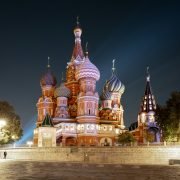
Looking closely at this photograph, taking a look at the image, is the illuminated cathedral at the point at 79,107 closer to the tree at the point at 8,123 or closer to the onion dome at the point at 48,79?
the onion dome at the point at 48,79

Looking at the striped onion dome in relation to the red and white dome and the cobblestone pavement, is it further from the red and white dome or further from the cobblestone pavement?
the cobblestone pavement

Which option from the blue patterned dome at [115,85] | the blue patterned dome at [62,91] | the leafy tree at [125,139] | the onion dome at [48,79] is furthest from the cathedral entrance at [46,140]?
the blue patterned dome at [115,85]

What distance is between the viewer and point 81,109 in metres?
71.4

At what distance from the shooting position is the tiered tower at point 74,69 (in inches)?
3045

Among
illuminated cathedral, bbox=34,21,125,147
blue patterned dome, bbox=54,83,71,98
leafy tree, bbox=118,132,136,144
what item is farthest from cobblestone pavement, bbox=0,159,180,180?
blue patterned dome, bbox=54,83,71,98

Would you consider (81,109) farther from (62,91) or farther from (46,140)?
(46,140)

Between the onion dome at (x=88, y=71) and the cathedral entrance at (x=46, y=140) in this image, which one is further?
the onion dome at (x=88, y=71)

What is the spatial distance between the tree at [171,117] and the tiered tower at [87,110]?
66.4 feet

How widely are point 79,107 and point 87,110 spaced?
239 cm

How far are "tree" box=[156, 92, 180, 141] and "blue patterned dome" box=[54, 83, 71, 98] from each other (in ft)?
97.3

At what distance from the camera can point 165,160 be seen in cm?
4241

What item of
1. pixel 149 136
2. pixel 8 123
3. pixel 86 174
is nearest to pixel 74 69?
Result: pixel 149 136

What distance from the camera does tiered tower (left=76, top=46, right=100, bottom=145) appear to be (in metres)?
69.9

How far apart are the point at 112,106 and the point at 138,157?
40.9 meters
